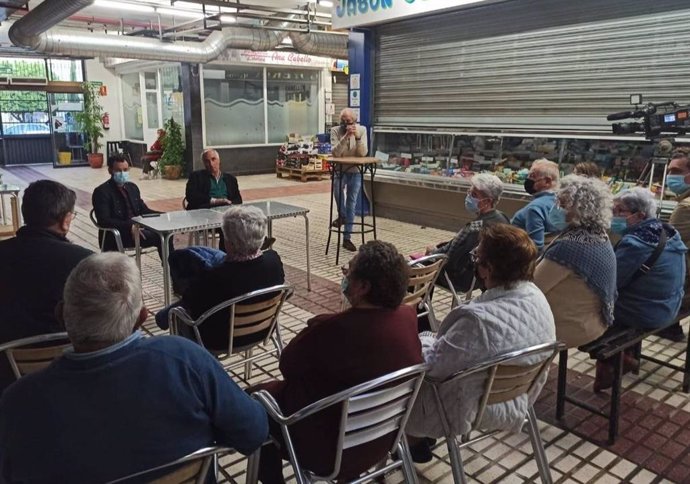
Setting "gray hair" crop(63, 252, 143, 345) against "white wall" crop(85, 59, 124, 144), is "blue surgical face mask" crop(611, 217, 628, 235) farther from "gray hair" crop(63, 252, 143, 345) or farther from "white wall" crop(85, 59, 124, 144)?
"white wall" crop(85, 59, 124, 144)

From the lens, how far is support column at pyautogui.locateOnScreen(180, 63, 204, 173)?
11.7 meters

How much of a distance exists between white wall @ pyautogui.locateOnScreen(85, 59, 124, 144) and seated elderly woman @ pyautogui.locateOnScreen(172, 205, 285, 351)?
13.9 m

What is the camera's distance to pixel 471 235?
3.33 meters

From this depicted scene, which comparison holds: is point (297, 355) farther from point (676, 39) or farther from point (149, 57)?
point (149, 57)

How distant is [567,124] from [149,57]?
716 cm

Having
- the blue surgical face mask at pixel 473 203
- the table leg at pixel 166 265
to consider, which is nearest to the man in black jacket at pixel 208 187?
the table leg at pixel 166 265

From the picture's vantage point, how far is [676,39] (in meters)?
4.91

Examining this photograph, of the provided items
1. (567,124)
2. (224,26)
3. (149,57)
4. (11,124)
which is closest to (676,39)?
(567,124)

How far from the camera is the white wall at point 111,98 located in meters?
14.8

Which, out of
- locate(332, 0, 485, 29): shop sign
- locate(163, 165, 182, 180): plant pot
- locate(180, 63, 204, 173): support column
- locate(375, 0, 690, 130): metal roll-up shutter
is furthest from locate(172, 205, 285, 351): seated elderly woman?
locate(163, 165, 182, 180): plant pot

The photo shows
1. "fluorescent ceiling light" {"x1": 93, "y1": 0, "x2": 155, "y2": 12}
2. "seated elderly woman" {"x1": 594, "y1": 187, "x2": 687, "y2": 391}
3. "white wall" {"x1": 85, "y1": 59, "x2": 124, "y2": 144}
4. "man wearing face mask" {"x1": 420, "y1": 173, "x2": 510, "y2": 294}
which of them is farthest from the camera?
"white wall" {"x1": 85, "y1": 59, "x2": 124, "y2": 144}

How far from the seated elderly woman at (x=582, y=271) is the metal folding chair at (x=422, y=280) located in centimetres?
56

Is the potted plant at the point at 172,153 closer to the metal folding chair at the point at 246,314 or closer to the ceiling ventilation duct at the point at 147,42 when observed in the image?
the ceiling ventilation duct at the point at 147,42

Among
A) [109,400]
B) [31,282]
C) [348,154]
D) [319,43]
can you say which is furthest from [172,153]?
[109,400]
